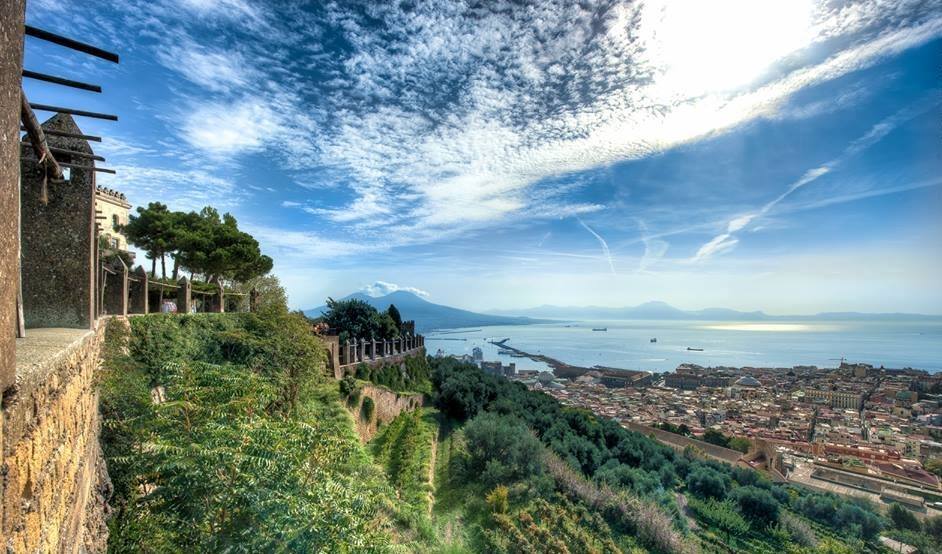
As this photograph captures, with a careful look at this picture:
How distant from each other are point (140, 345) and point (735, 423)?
40639mm

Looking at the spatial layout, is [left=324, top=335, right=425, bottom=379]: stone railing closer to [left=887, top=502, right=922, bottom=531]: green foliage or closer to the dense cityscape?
the dense cityscape

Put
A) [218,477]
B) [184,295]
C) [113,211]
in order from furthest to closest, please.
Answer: [113,211] < [184,295] < [218,477]

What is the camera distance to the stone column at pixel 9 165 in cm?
178

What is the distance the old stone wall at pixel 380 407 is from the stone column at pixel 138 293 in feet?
23.5

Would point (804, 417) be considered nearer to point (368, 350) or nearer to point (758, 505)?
point (758, 505)

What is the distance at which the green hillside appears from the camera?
485 cm

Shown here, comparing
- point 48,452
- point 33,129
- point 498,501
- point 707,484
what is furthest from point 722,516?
point 33,129

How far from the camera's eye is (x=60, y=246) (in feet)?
16.0

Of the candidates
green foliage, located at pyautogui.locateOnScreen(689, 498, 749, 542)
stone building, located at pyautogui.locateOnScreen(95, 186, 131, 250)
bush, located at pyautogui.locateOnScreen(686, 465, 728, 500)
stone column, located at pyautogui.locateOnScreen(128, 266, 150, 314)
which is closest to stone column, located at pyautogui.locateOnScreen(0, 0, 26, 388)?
stone column, located at pyautogui.locateOnScreen(128, 266, 150, 314)

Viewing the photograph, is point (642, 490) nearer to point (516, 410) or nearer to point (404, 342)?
point (516, 410)

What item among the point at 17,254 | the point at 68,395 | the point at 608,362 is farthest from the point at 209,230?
the point at 608,362

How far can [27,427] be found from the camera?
207 centimetres

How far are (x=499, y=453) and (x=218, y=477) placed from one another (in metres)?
11.4

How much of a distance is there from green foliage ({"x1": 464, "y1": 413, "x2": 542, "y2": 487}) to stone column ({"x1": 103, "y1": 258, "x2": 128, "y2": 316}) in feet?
35.0
